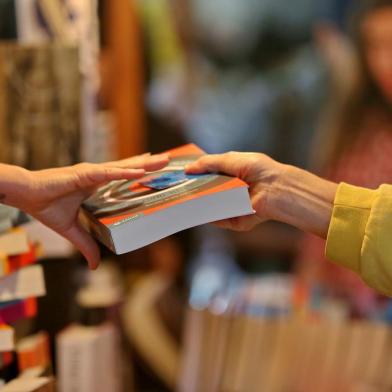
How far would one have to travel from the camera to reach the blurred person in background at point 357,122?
1.45 meters

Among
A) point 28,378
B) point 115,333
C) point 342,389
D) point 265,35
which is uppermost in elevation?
point 265,35

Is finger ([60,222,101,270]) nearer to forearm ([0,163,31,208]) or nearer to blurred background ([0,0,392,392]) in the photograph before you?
forearm ([0,163,31,208])

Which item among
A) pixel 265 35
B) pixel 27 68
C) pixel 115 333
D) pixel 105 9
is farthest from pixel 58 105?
pixel 265 35

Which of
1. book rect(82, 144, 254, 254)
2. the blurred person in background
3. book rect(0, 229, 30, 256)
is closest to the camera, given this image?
book rect(82, 144, 254, 254)

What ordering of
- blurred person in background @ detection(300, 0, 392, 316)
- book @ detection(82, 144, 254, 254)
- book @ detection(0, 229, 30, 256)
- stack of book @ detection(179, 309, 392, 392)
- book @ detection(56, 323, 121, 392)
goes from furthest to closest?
blurred person in background @ detection(300, 0, 392, 316), stack of book @ detection(179, 309, 392, 392), book @ detection(56, 323, 121, 392), book @ detection(0, 229, 30, 256), book @ detection(82, 144, 254, 254)

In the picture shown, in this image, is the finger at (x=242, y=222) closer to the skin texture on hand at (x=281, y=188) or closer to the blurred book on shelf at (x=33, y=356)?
the skin texture on hand at (x=281, y=188)

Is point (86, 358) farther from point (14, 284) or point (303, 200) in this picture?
point (303, 200)

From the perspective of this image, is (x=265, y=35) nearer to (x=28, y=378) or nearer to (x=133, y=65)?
(x=133, y=65)

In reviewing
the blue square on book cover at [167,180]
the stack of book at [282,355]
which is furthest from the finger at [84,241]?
the stack of book at [282,355]

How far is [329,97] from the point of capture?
1.53 m

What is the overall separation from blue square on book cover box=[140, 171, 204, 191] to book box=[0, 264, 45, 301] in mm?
191

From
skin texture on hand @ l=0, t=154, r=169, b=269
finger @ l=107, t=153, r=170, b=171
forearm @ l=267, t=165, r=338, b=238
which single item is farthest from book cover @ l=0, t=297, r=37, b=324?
forearm @ l=267, t=165, r=338, b=238

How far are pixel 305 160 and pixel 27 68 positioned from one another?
2.53ft

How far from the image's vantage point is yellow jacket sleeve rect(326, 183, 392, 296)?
0.74 m
